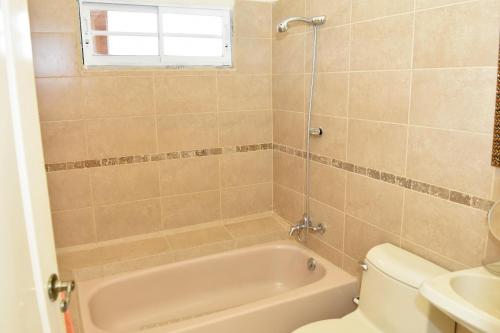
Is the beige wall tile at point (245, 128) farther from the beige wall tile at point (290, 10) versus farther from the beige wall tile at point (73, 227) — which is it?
the beige wall tile at point (73, 227)

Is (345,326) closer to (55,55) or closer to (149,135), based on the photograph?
(149,135)

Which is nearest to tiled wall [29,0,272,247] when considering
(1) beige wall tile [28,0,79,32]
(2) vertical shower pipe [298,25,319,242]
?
(1) beige wall tile [28,0,79,32]

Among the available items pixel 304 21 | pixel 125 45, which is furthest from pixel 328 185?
pixel 125 45

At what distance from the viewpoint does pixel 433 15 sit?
1.54m

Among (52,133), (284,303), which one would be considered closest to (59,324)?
(284,303)

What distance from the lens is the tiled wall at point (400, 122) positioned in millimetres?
1440

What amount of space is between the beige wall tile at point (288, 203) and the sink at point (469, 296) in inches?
50.3

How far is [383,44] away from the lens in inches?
70.5

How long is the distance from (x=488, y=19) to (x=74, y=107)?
6.72 feet

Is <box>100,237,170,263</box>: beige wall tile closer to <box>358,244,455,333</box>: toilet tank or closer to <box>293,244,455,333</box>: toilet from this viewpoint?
<box>293,244,455,333</box>: toilet

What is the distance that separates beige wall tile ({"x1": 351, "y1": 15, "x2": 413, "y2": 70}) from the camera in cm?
168

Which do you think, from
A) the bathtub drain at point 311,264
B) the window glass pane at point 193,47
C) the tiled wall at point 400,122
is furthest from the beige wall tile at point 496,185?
the window glass pane at point 193,47

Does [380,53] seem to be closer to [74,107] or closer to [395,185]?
[395,185]

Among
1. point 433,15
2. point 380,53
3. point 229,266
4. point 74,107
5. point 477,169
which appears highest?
point 433,15
